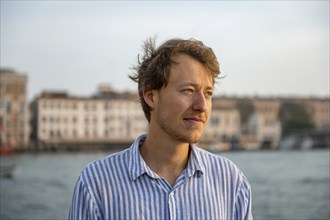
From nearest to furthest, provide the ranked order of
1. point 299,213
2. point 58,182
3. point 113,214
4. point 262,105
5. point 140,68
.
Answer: point 113,214, point 140,68, point 299,213, point 58,182, point 262,105

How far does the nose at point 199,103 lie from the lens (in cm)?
111

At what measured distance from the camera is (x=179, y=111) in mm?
1117

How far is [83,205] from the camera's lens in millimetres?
1090

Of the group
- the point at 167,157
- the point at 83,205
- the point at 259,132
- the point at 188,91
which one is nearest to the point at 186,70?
the point at 188,91

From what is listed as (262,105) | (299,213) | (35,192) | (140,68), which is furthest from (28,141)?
(140,68)

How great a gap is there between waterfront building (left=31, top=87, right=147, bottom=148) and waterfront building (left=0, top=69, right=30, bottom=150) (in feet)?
6.00

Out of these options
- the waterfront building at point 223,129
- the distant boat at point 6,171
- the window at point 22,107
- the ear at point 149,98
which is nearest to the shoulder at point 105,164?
the ear at point 149,98

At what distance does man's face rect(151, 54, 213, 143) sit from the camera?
1111mm

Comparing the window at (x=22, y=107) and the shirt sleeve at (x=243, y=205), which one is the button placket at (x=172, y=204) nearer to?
the shirt sleeve at (x=243, y=205)

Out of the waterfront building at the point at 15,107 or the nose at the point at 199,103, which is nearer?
the nose at the point at 199,103

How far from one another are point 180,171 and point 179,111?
107 mm

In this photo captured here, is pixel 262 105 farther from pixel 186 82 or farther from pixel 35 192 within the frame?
pixel 186 82

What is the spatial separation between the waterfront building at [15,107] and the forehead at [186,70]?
4088 cm

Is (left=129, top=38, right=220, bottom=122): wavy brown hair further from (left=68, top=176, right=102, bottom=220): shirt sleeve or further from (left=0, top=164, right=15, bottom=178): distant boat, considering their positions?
(left=0, top=164, right=15, bottom=178): distant boat
